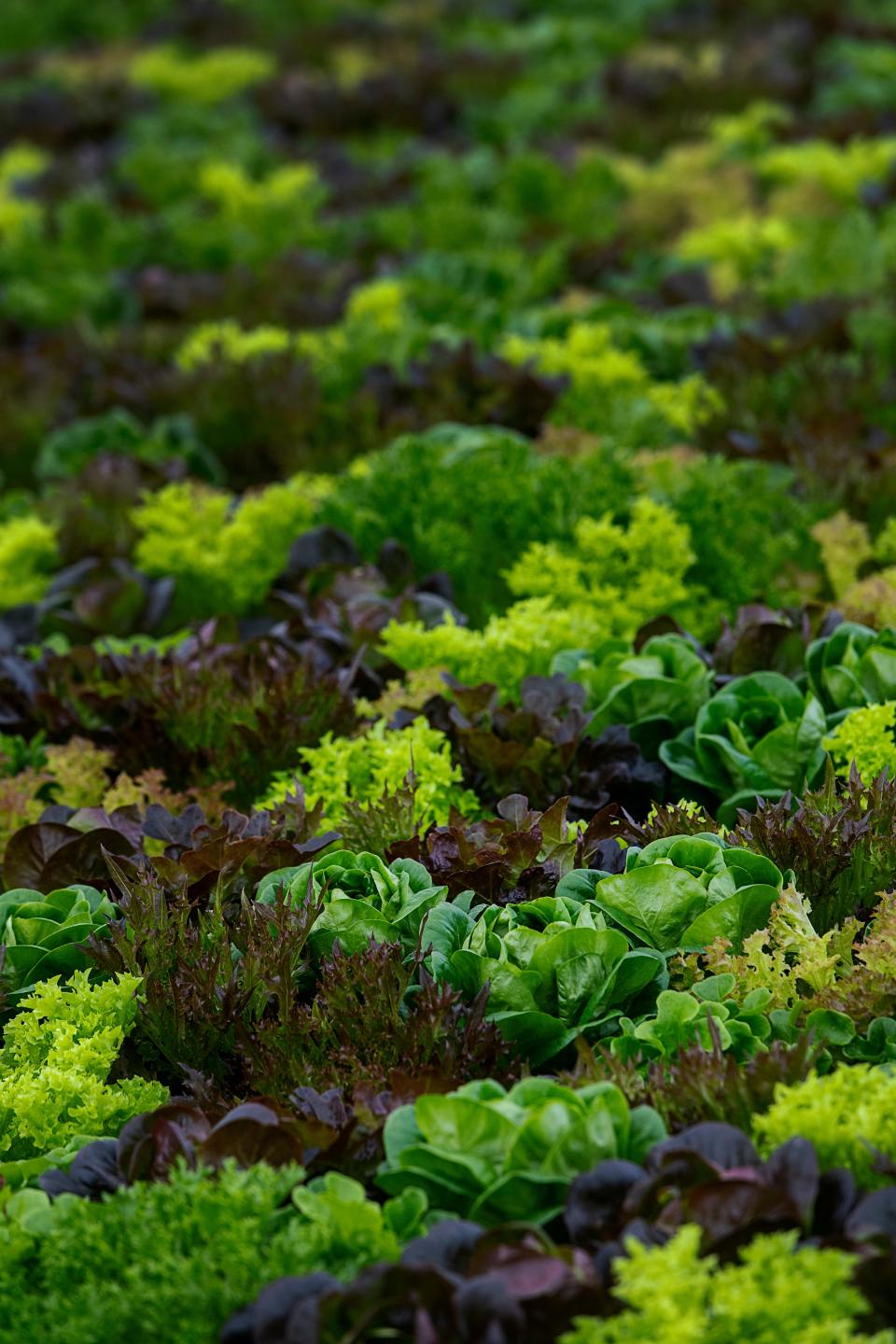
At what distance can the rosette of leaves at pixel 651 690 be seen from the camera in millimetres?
3898

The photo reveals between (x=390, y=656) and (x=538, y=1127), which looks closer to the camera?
(x=538, y=1127)

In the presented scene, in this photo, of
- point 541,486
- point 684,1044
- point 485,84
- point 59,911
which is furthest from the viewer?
point 485,84

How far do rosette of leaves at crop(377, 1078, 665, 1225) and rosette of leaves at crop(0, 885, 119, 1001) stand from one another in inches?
36.9

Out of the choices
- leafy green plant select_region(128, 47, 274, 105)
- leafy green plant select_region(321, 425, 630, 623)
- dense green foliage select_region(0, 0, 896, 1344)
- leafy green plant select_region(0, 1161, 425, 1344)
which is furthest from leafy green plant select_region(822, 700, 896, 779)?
leafy green plant select_region(128, 47, 274, 105)

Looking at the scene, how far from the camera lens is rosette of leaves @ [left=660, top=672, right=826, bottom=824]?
363cm

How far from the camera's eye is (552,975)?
297 centimetres

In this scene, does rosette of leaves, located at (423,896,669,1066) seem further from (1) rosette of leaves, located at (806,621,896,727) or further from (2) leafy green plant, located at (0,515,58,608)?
(2) leafy green plant, located at (0,515,58,608)

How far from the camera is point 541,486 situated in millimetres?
4965

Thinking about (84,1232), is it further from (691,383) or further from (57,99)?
(57,99)

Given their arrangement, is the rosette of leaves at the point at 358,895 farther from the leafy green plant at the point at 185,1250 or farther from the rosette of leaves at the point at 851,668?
the rosette of leaves at the point at 851,668

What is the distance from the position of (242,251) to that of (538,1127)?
7115 millimetres

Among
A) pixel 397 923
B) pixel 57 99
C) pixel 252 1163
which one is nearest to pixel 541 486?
pixel 397 923

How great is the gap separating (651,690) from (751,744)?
0.30 metres

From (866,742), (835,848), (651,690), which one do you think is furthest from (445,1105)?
(651,690)
